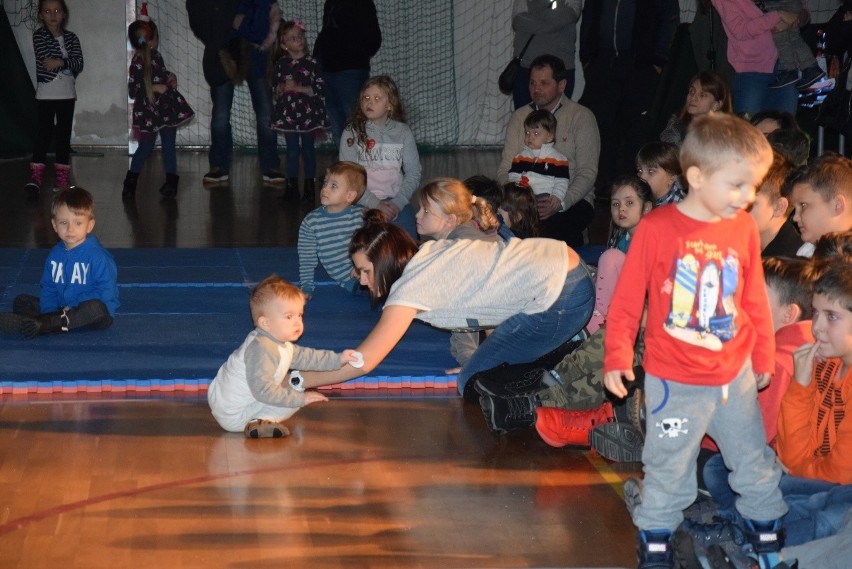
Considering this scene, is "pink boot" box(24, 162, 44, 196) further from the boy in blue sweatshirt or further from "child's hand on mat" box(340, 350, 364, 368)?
"child's hand on mat" box(340, 350, 364, 368)

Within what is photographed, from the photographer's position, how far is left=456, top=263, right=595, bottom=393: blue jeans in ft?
14.5

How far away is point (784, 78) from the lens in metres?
7.46

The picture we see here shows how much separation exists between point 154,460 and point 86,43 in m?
9.52

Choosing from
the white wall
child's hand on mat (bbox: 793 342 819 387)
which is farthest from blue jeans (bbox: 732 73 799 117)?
the white wall

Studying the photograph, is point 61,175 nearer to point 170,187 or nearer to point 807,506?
point 170,187

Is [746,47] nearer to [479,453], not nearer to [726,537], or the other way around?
[479,453]

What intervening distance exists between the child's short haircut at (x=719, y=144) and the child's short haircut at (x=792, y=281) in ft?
2.46

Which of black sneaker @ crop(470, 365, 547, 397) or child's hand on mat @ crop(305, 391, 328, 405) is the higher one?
black sneaker @ crop(470, 365, 547, 397)

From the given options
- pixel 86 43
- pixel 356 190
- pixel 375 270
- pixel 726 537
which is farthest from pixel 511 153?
pixel 86 43

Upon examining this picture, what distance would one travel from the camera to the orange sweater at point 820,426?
10.7 ft

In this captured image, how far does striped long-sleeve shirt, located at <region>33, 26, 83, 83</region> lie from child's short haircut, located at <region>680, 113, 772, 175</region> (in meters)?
7.38

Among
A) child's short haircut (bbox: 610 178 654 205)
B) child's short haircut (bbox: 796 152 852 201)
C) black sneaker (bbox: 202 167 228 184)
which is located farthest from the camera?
black sneaker (bbox: 202 167 228 184)

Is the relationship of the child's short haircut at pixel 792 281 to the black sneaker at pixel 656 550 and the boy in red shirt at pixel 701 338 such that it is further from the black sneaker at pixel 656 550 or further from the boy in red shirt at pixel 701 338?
the black sneaker at pixel 656 550

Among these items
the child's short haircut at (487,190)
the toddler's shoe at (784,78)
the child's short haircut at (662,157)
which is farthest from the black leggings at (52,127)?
the toddler's shoe at (784,78)
